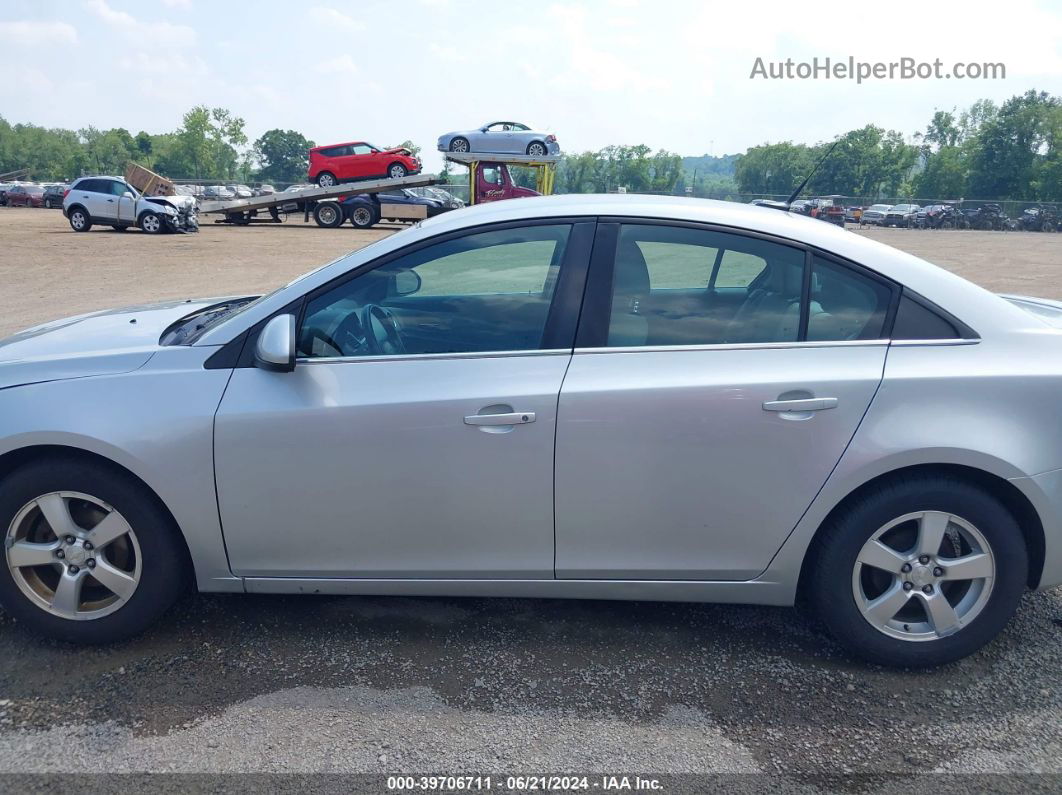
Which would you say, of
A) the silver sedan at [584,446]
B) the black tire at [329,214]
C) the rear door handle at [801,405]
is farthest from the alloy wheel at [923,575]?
the black tire at [329,214]

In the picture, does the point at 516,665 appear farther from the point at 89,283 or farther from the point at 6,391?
the point at 89,283

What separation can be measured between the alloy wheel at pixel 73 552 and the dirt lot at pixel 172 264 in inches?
294

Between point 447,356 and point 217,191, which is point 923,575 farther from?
point 217,191

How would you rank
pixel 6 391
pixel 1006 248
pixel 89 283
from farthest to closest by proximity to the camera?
pixel 1006 248, pixel 89 283, pixel 6 391

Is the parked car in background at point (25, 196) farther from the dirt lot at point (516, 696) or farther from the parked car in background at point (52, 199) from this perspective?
the dirt lot at point (516, 696)

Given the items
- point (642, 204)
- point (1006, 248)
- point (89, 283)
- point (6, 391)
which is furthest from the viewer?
point (1006, 248)

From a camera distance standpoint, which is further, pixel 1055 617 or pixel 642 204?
pixel 1055 617

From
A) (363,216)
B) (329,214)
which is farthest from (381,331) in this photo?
(329,214)

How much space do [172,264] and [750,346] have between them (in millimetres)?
16946

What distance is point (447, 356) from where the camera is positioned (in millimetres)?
3027

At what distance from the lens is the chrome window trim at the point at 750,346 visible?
2.97 meters

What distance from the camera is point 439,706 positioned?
2836mm

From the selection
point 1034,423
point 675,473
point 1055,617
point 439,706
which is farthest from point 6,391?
point 1055,617

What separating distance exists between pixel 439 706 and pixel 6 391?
1.94 metres
